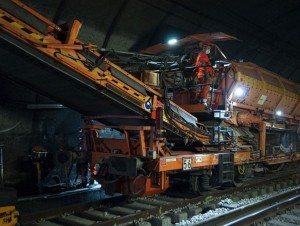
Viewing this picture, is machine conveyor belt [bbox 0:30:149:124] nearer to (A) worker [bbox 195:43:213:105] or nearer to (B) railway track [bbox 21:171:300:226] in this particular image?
(B) railway track [bbox 21:171:300:226]

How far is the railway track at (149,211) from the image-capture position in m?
5.37

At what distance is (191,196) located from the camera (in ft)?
24.1

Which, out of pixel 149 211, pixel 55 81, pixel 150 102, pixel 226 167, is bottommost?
pixel 149 211

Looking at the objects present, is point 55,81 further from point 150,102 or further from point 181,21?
point 181,21

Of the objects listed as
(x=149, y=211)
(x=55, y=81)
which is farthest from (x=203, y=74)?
(x=55, y=81)

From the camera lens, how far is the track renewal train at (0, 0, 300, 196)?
4.84m

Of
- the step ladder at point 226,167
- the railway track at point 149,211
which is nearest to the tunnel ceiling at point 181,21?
the railway track at point 149,211

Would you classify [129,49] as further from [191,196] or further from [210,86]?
[191,196]

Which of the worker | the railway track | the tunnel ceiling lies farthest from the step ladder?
the tunnel ceiling

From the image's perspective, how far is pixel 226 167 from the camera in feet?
25.0

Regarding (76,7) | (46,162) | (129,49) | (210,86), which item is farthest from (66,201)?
(129,49)

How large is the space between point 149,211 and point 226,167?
2618mm

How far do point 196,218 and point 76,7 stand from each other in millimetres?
5871

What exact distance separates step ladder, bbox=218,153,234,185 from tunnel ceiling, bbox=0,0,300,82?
475cm
